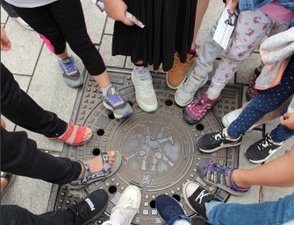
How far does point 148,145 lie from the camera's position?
2084mm

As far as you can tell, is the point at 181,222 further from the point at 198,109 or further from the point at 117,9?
the point at 117,9

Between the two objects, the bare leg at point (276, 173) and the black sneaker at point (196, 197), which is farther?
the black sneaker at point (196, 197)

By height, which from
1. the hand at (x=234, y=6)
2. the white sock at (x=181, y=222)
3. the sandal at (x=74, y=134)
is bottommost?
the white sock at (x=181, y=222)

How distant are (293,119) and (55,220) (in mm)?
1278

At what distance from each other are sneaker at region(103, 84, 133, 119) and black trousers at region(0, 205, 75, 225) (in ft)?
2.26

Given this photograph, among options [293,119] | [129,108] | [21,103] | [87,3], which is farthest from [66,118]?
[293,119]

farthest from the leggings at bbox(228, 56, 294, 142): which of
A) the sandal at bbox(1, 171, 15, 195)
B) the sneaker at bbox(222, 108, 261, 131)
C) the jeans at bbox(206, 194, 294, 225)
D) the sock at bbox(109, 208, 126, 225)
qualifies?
the sandal at bbox(1, 171, 15, 195)

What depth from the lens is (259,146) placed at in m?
1.96

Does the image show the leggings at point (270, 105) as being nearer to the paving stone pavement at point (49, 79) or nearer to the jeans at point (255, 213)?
the paving stone pavement at point (49, 79)

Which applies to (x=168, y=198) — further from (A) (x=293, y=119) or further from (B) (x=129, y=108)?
(A) (x=293, y=119)

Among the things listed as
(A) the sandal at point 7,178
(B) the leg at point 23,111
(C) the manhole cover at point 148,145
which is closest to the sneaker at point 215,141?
(C) the manhole cover at point 148,145

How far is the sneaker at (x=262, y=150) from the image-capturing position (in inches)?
75.3

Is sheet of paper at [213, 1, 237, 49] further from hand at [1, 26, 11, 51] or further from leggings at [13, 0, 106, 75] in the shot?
hand at [1, 26, 11, 51]

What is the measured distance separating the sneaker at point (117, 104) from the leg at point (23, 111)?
1.09 ft
